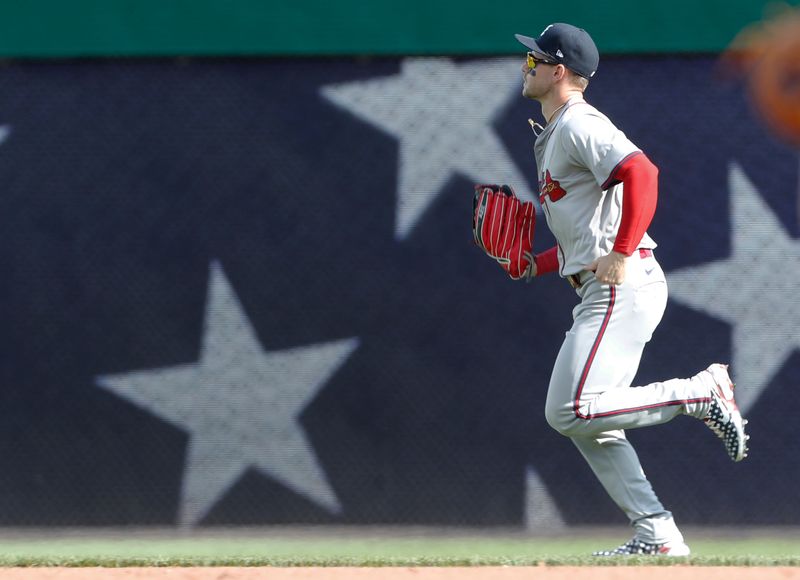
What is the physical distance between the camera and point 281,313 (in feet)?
15.6

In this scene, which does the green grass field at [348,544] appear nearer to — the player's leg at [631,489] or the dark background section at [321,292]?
the dark background section at [321,292]

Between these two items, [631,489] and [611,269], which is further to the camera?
[631,489]

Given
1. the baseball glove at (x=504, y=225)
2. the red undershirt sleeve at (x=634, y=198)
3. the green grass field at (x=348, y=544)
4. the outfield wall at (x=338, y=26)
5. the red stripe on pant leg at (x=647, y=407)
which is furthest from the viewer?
the outfield wall at (x=338, y=26)

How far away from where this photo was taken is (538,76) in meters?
3.86

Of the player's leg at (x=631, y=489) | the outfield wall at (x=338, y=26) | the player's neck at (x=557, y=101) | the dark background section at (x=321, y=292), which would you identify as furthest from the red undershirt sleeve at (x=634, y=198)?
the outfield wall at (x=338, y=26)

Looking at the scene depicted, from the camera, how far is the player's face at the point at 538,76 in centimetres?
385

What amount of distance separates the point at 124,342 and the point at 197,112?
3.27 feet

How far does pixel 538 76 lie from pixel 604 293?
761 millimetres

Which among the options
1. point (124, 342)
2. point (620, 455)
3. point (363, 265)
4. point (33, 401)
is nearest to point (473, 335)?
point (363, 265)

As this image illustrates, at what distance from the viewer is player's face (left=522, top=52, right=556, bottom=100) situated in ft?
→ 12.6

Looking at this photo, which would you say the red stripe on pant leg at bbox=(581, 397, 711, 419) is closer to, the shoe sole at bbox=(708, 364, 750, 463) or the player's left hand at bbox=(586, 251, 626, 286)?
the shoe sole at bbox=(708, 364, 750, 463)

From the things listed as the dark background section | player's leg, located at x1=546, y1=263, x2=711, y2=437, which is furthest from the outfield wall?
player's leg, located at x1=546, y1=263, x2=711, y2=437

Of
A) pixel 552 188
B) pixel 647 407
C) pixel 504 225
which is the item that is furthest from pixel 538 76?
pixel 647 407

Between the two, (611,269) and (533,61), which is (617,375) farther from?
(533,61)
